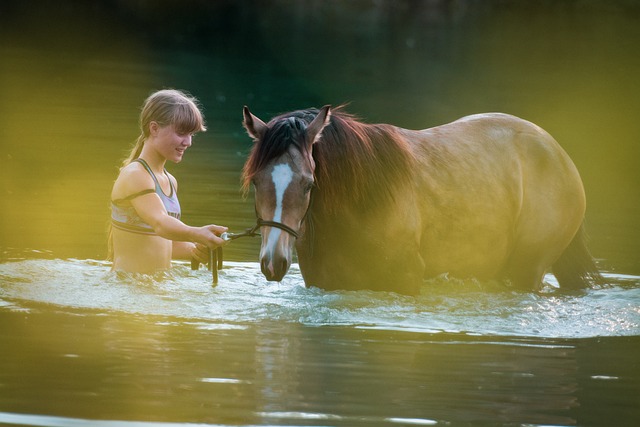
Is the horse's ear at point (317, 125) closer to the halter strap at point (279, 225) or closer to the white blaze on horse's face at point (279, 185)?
the white blaze on horse's face at point (279, 185)

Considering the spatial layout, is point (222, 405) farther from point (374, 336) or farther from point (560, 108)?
point (560, 108)

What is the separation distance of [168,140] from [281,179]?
43.6 inches

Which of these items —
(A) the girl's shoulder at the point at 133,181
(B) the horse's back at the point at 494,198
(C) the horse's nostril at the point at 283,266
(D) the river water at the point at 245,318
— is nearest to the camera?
(D) the river water at the point at 245,318

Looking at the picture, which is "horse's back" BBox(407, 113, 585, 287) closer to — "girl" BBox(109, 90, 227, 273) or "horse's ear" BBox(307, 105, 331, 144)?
"horse's ear" BBox(307, 105, 331, 144)

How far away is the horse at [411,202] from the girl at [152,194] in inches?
26.4

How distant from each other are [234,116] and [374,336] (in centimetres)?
1333

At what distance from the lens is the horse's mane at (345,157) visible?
6836 millimetres

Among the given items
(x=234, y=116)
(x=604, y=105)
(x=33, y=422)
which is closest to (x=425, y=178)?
(x=33, y=422)

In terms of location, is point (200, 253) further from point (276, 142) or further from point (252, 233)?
point (276, 142)

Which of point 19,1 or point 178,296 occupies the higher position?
point 19,1

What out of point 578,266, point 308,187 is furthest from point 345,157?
point 578,266

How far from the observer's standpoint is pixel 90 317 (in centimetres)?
725

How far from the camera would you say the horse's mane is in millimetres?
6836

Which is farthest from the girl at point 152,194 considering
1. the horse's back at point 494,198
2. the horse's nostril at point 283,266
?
the horse's back at point 494,198
